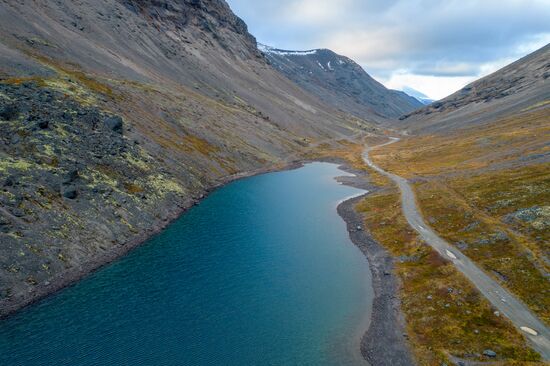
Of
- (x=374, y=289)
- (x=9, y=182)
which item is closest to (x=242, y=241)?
(x=374, y=289)

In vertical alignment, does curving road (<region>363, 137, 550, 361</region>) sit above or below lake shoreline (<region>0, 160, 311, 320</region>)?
above

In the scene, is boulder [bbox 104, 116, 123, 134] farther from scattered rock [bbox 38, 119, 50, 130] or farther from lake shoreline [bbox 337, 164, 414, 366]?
lake shoreline [bbox 337, 164, 414, 366]

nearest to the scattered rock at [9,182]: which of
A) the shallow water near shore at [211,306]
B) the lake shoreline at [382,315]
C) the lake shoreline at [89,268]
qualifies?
the lake shoreline at [89,268]

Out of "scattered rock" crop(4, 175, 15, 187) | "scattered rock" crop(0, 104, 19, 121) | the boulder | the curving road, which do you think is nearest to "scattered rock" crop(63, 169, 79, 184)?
"scattered rock" crop(4, 175, 15, 187)

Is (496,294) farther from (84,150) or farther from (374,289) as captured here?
(84,150)

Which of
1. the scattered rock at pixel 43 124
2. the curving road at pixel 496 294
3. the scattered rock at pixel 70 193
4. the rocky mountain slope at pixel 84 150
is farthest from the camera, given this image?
the scattered rock at pixel 43 124

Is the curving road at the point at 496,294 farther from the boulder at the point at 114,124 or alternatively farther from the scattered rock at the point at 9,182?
the boulder at the point at 114,124
